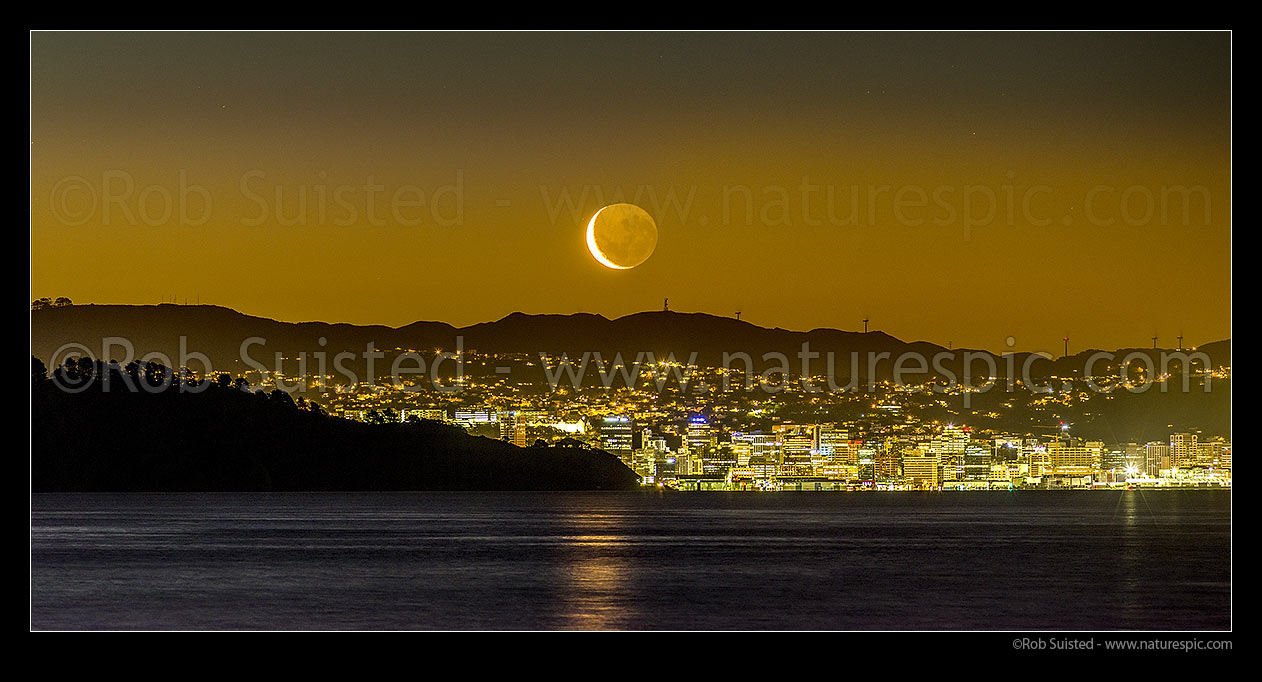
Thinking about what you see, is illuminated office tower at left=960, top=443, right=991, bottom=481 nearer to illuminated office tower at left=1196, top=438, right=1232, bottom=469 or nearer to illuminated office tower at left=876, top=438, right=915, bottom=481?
illuminated office tower at left=876, top=438, right=915, bottom=481

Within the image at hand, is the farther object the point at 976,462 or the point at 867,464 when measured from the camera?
the point at 867,464

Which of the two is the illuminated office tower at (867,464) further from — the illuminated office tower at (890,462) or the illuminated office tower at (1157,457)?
the illuminated office tower at (1157,457)

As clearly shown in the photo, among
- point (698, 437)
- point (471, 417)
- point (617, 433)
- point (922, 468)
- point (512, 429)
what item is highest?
point (471, 417)

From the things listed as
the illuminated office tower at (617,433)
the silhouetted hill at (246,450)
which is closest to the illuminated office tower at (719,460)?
the illuminated office tower at (617,433)

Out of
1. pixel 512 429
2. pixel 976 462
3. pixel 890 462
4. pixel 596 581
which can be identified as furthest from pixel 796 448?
pixel 596 581

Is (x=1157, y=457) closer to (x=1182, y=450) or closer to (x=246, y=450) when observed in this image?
(x=1182, y=450)

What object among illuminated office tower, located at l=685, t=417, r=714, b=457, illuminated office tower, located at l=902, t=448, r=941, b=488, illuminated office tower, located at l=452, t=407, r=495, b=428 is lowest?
illuminated office tower, located at l=902, t=448, r=941, b=488

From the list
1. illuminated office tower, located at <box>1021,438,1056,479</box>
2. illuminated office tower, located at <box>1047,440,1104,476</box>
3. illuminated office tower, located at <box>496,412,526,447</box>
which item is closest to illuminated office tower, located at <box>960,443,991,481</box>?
illuminated office tower, located at <box>1021,438,1056,479</box>
